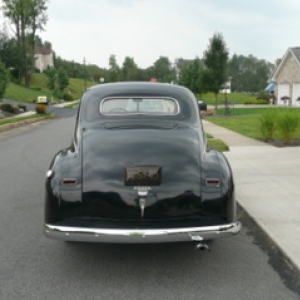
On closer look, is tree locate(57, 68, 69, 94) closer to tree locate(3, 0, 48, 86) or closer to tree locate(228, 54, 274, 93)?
tree locate(3, 0, 48, 86)

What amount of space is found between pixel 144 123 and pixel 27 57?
241 ft

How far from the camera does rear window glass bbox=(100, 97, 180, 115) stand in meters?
5.16

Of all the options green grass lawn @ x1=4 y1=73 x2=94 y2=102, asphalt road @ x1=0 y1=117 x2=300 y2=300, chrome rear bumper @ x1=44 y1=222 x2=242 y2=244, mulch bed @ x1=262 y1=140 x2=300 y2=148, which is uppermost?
green grass lawn @ x1=4 y1=73 x2=94 y2=102

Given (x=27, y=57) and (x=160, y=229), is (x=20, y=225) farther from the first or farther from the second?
(x=27, y=57)

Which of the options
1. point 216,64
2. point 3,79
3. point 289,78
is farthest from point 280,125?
point 289,78

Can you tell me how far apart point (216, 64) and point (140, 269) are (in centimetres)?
2898

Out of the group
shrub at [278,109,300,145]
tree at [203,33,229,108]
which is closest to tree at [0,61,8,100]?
tree at [203,33,229,108]

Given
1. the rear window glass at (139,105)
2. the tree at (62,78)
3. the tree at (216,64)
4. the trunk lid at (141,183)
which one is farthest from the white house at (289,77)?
the trunk lid at (141,183)

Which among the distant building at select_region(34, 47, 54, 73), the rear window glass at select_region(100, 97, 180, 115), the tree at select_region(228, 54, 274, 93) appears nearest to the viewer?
the rear window glass at select_region(100, 97, 180, 115)

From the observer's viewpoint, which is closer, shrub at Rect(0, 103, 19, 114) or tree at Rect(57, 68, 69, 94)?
shrub at Rect(0, 103, 19, 114)

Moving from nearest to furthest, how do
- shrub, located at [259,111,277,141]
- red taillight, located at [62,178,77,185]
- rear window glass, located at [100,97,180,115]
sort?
red taillight, located at [62,178,77,185] < rear window glass, located at [100,97,180,115] < shrub, located at [259,111,277,141]

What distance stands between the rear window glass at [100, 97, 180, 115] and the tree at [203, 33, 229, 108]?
2694 cm

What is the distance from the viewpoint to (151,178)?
12.4ft

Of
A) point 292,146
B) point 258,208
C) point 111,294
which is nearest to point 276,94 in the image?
point 292,146
